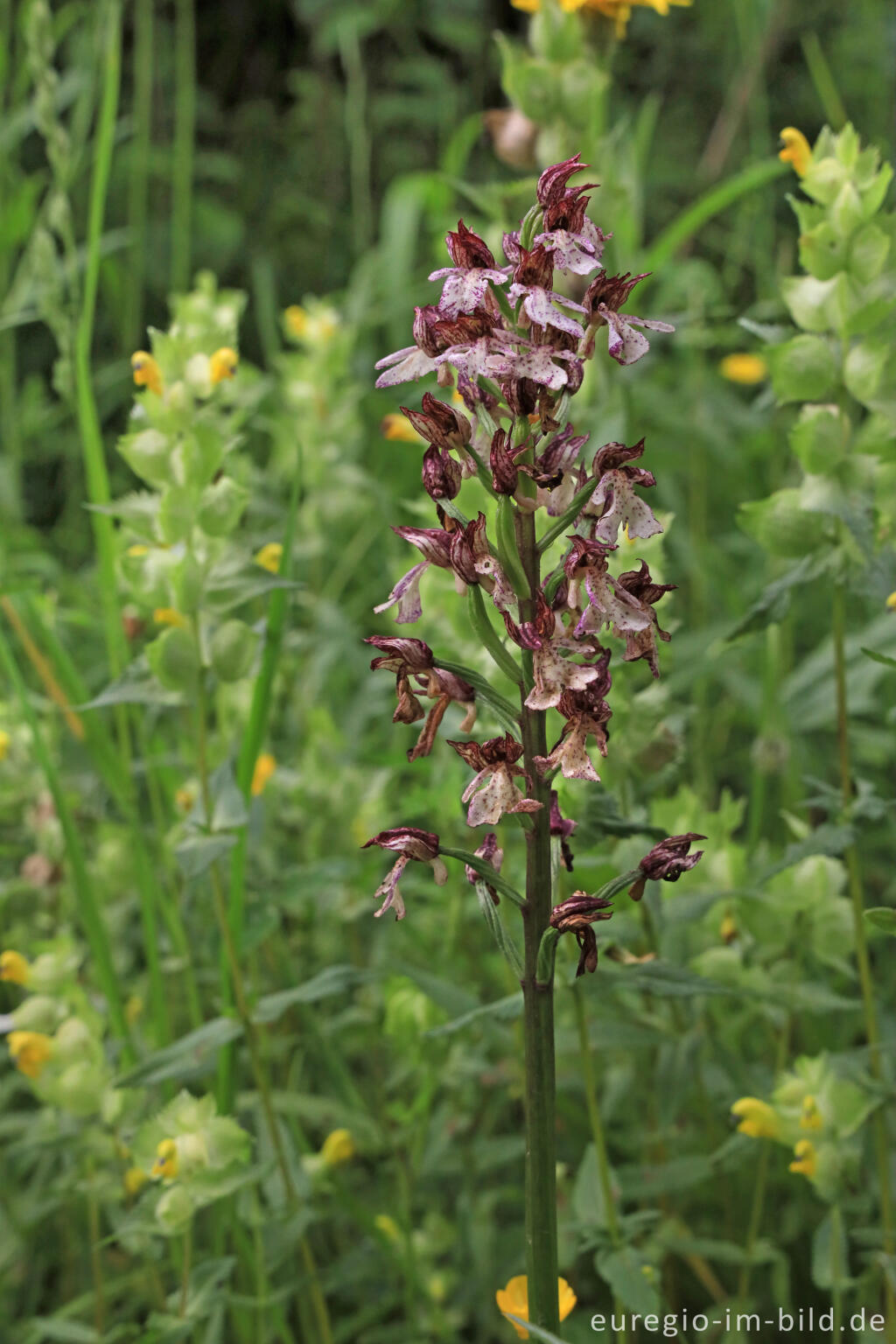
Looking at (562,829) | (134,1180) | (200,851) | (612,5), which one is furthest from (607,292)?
(134,1180)

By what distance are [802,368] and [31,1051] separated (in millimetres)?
852

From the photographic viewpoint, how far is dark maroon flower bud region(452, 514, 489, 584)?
0.62 meters

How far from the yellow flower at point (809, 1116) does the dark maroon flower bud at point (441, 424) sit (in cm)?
61

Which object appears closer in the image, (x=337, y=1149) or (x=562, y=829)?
(x=562, y=829)

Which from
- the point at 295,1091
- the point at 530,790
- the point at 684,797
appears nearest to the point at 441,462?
the point at 530,790

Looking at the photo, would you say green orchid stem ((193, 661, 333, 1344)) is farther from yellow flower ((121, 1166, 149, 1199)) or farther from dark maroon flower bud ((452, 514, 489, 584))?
dark maroon flower bud ((452, 514, 489, 584))

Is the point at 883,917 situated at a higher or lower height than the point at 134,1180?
higher

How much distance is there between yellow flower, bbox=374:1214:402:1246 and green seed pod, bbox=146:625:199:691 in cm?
55

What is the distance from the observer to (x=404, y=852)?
653mm

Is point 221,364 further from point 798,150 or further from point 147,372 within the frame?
point 798,150

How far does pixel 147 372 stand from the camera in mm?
997

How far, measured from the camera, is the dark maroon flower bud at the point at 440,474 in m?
0.63

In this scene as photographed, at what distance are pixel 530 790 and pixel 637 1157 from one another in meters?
0.86

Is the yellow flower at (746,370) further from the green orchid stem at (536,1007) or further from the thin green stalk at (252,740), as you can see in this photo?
the green orchid stem at (536,1007)
